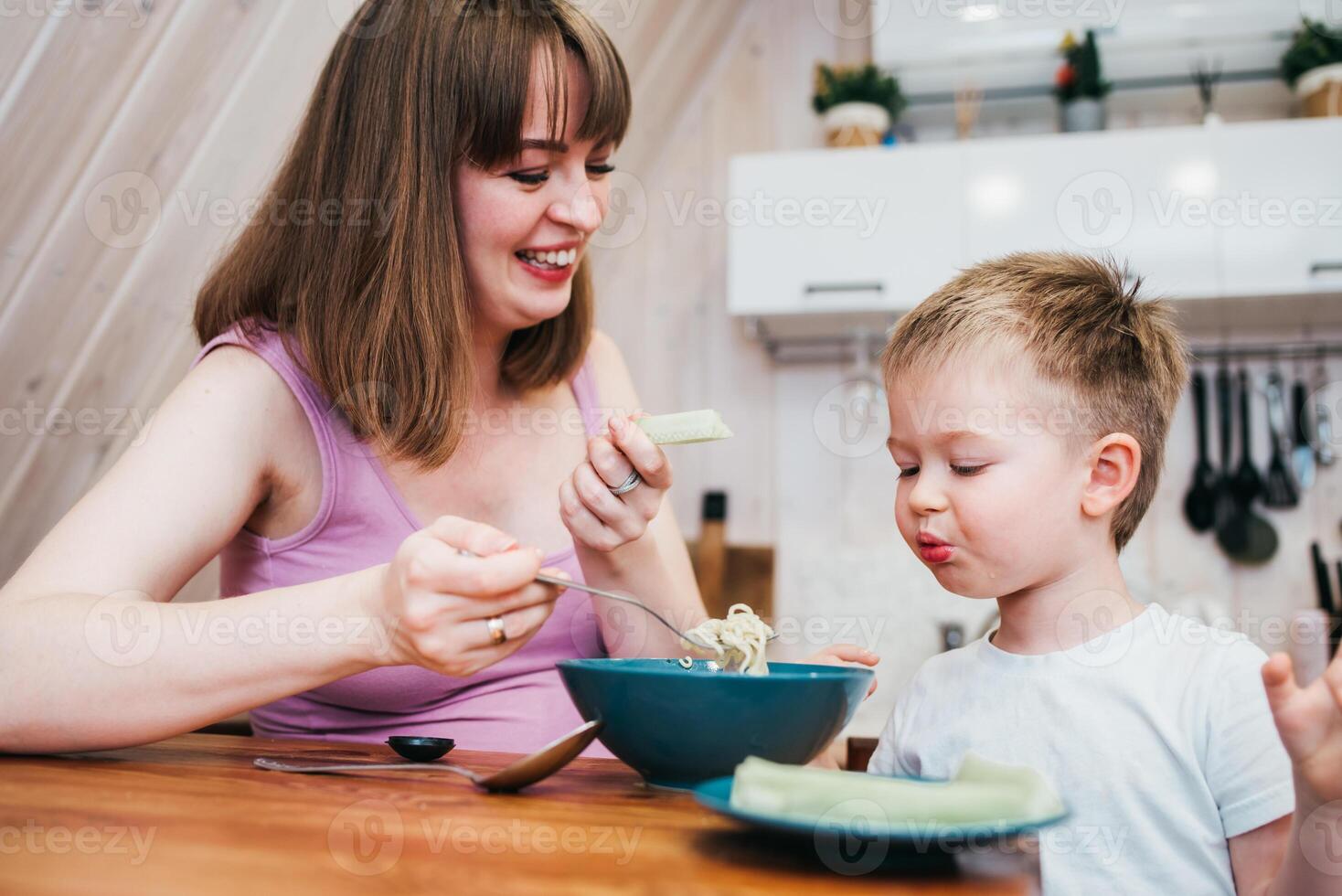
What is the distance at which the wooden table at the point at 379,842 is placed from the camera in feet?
1.84

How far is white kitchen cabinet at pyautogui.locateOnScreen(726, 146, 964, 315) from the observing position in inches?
110

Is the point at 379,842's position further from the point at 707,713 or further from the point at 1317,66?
the point at 1317,66

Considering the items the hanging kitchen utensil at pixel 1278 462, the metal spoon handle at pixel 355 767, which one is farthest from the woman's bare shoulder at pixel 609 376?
the hanging kitchen utensil at pixel 1278 462

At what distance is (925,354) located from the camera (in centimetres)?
114

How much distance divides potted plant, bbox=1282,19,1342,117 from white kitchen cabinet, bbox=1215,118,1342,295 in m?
0.12

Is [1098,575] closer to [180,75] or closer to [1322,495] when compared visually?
[180,75]

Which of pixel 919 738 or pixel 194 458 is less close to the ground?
pixel 194 458

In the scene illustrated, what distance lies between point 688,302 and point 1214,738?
8.70 feet

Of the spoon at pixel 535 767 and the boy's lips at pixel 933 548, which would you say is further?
the boy's lips at pixel 933 548

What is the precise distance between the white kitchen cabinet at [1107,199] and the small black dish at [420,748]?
2.16 m

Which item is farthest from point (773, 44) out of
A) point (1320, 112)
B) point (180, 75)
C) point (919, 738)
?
point (919, 738)

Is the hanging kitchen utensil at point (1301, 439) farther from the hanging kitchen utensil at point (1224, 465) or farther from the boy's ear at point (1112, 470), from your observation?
the boy's ear at point (1112, 470)

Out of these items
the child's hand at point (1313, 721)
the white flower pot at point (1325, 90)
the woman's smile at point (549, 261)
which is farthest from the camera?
the white flower pot at point (1325, 90)

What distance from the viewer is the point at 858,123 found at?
300 centimetres
